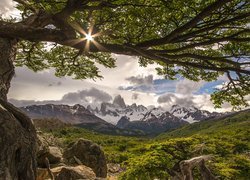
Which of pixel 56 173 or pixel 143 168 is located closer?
pixel 143 168

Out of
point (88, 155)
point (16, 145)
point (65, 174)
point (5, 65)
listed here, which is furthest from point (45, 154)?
point (16, 145)

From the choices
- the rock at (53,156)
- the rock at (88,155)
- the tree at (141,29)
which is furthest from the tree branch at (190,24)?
the rock at (88,155)

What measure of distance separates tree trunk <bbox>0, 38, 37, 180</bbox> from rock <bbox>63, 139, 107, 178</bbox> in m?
25.7

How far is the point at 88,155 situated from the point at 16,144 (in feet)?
90.5

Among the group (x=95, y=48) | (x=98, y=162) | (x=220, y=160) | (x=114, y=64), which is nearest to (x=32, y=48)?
(x=114, y=64)

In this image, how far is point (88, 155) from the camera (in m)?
36.2

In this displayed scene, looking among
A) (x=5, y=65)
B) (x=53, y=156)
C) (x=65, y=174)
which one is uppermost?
(x=5, y=65)

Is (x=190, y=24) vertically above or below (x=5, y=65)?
above

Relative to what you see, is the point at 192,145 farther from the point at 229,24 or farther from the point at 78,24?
the point at 78,24

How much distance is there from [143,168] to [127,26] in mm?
7239

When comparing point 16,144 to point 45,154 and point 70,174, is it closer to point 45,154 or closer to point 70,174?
point 70,174

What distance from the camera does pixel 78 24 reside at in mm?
13711

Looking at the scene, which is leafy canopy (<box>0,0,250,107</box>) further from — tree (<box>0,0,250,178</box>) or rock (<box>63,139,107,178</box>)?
rock (<box>63,139,107,178</box>)

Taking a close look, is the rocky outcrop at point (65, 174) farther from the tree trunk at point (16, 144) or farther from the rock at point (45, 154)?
the tree trunk at point (16, 144)
